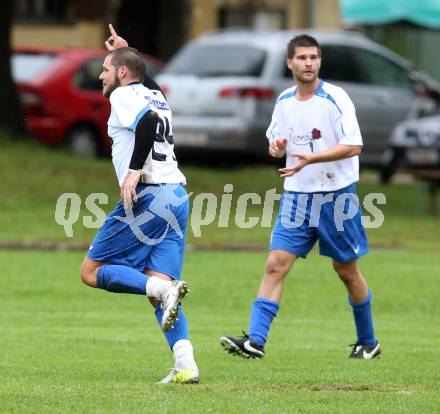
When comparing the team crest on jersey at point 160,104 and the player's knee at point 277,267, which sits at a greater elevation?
the team crest on jersey at point 160,104

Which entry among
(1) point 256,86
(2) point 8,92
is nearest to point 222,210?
(1) point 256,86

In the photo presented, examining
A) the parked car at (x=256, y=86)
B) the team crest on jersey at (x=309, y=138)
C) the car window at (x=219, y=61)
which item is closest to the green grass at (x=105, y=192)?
the parked car at (x=256, y=86)

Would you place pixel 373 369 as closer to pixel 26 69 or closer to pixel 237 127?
pixel 237 127

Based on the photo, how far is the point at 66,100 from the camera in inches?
1004

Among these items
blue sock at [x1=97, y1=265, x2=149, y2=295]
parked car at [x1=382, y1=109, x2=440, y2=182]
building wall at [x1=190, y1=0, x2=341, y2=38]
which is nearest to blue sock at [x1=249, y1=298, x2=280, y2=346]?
blue sock at [x1=97, y1=265, x2=149, y2=295]

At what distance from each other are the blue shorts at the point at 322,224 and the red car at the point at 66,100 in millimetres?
15530

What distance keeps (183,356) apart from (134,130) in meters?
1.32

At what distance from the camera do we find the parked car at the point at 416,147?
2252 cm

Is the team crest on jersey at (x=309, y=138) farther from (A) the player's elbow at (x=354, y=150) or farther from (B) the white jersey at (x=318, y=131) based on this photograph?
(A) the player's elbow at (x=354, y=150)

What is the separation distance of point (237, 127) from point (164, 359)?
13480 mm

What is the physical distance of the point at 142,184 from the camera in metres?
8.91

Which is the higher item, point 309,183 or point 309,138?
point 309,138

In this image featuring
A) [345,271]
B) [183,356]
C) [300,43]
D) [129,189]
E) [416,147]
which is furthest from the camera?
[416,147]

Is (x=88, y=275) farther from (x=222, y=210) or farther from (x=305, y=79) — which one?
(x=222, y=210)
